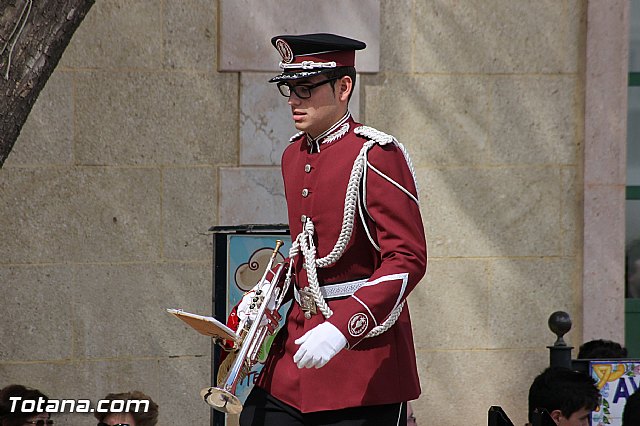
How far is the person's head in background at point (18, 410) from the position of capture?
5750mm

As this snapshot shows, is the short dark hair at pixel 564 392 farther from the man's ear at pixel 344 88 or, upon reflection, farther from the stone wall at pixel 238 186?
the man's ear at pixel 344 88

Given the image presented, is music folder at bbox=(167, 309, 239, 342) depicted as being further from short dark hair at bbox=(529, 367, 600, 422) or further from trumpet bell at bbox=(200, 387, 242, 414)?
short dark hair at bbox=(529, 367, 600, 422)

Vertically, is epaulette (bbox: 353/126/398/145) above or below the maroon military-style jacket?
above

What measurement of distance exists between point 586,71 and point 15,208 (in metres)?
3.32

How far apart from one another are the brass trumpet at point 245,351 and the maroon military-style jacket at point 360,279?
0.23ft

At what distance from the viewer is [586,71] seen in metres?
7.22

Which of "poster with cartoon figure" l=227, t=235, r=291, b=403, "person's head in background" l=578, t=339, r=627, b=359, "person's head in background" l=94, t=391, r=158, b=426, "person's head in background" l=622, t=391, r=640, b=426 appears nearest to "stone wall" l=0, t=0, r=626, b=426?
"person's head in background" l=94, t=391, r=158, b=426

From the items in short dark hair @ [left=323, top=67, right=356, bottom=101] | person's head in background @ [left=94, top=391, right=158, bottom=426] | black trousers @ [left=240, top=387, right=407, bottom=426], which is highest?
short dark hair @ [left=323, top=67, right=356, bottom=101]

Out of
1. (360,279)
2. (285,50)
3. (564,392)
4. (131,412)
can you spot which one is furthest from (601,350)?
(285,50)

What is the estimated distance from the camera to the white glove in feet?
12.1

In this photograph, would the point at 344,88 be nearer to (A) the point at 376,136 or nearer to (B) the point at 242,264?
(A) the point at 376,136

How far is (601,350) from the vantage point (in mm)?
6555

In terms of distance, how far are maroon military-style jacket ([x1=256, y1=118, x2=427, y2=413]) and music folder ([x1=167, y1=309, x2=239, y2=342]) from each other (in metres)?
0.20

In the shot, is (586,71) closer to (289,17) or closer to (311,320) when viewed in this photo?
(289,17)
